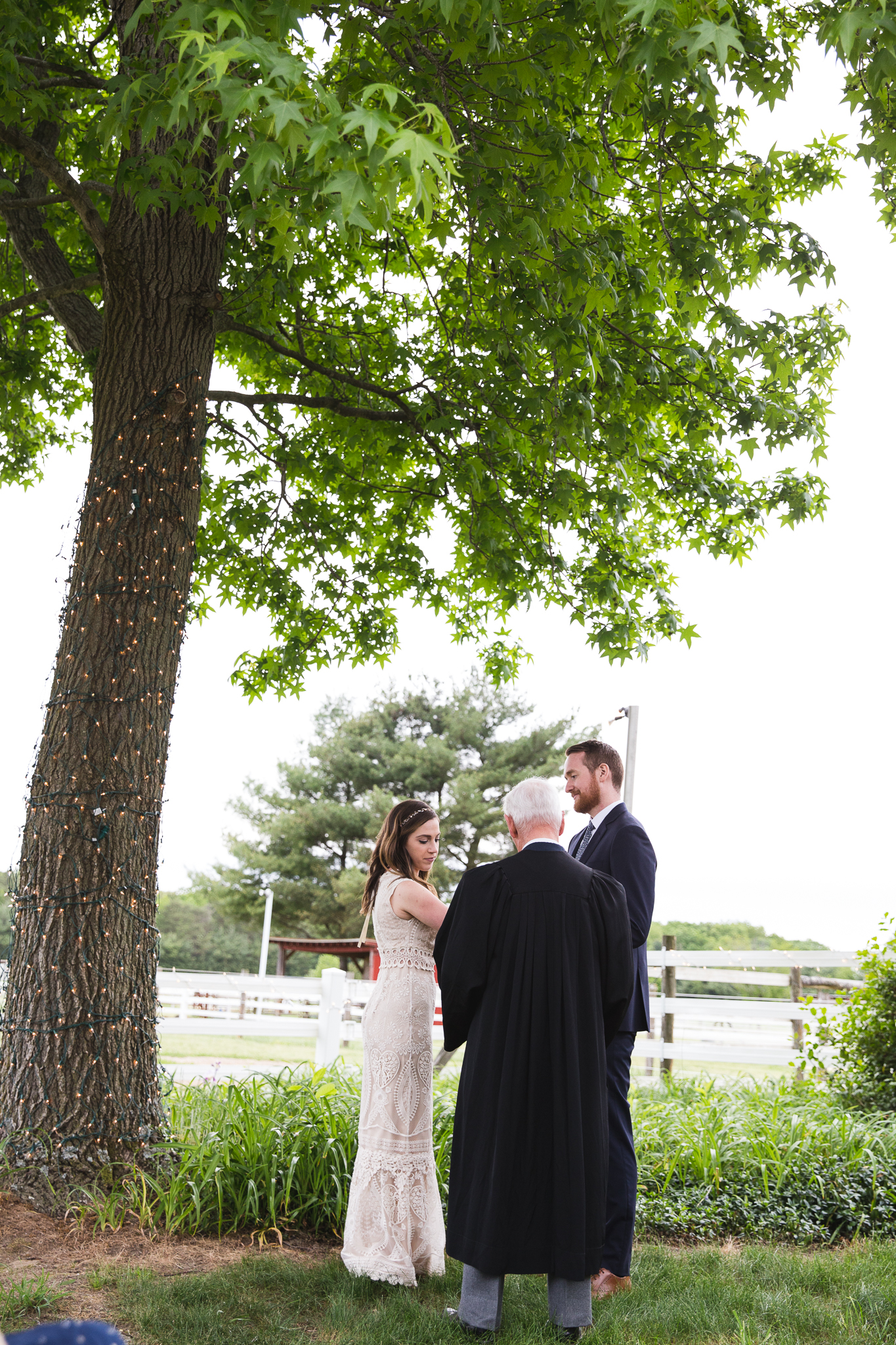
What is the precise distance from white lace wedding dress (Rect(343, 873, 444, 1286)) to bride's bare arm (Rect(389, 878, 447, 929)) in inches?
1.7

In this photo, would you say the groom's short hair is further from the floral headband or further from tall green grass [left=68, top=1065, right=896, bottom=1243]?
tall green grass [left=68, top=1065, right=896, bottom=1243]

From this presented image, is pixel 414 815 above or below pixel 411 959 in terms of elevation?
above

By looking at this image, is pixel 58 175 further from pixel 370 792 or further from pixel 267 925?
pixel 267 925

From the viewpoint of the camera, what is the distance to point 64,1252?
13.6 feet

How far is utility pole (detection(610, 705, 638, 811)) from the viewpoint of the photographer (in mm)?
11828

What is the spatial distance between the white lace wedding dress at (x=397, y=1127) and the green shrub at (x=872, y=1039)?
431 cm

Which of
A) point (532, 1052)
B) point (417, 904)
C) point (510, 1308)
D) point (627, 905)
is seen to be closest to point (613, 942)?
point (627, 905)

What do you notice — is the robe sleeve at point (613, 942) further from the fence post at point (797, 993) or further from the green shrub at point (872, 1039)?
the fence post at point (797, 993)

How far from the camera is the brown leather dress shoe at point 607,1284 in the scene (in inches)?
165

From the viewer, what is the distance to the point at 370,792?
109 feet

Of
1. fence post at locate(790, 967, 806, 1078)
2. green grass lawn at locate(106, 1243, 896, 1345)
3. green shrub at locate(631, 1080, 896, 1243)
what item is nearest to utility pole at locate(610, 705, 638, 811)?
fence post at locate(790, 967, 806, 1078)

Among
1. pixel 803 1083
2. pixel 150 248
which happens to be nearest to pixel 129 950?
pixel 150 248

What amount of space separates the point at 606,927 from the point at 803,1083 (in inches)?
204

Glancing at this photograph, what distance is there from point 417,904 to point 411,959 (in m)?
0.26
